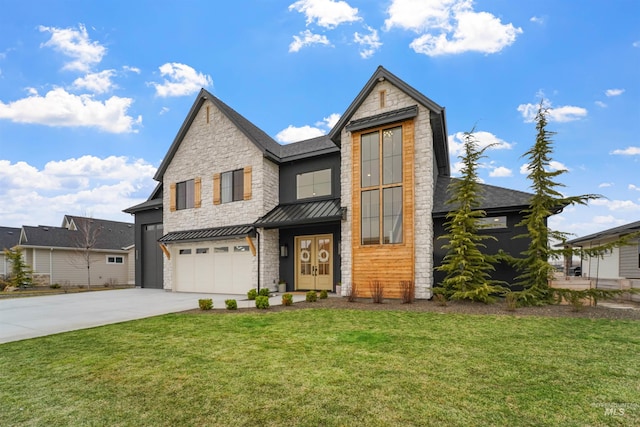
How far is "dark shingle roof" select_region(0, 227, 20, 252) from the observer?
2656cm

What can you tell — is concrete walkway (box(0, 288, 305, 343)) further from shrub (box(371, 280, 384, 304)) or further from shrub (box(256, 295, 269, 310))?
shrub (box(371, 280, 384, 304))

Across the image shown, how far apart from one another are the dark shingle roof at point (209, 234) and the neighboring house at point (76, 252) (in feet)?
36.6

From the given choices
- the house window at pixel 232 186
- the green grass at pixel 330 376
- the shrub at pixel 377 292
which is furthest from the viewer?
the house window at pixel 232 186

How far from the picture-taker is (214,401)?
3209 millimetres

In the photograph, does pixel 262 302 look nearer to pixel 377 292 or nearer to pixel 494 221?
pixel 377 292

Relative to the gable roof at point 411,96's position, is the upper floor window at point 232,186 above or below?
below

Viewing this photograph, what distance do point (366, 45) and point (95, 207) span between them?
992 inches

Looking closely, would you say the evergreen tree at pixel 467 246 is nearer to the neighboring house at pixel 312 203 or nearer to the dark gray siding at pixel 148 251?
the neighboring house at pixel 312 203

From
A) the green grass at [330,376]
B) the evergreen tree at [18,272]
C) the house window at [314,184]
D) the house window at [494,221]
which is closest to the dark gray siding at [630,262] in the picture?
the house window at [494,221]

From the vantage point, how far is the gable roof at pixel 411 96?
1035 cm

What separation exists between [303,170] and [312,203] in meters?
1.80

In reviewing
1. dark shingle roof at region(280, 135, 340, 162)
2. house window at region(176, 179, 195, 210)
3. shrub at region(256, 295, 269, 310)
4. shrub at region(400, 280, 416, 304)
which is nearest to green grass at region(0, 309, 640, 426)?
shrub at region(256, 295, 269, 310)

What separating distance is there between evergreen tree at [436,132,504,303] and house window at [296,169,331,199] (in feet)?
17.7

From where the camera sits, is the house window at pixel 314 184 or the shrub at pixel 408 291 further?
the house window at pixel 314 184
